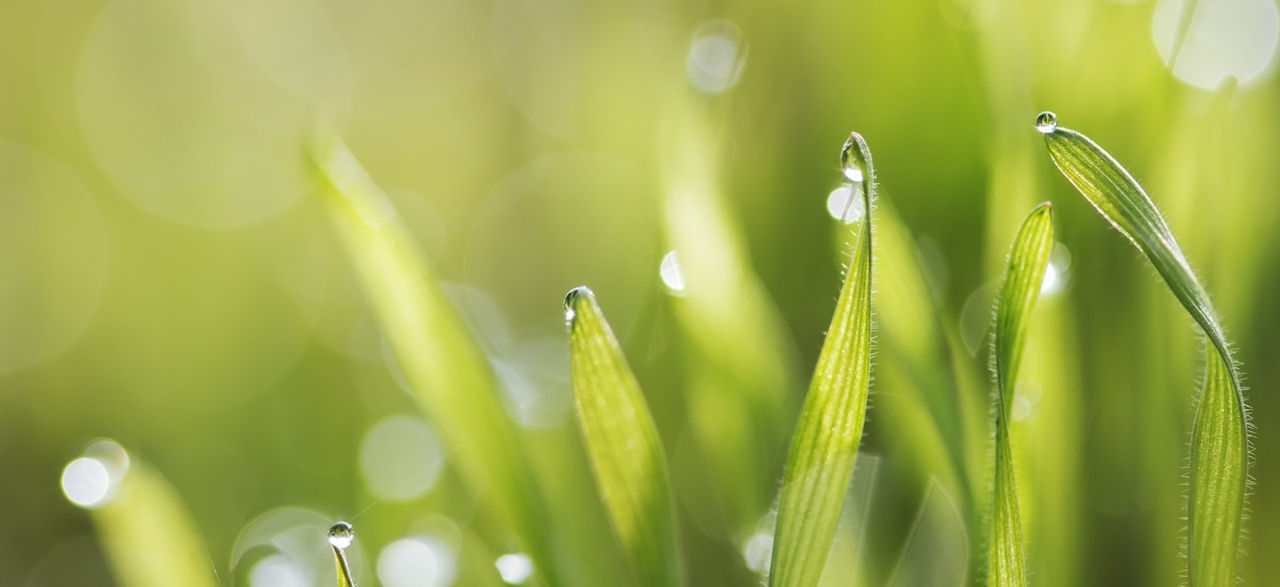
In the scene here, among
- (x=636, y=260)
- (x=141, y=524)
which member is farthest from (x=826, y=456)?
(x=636, y=260)

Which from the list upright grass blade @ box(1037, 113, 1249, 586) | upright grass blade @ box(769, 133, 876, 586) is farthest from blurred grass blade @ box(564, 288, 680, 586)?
upright grass blade @ box(1037, 113, 1249, 586)

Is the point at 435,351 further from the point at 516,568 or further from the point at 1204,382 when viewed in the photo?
the point at 1204,382

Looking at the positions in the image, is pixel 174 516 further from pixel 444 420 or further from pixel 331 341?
pixel 331 341

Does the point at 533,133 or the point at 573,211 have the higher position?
the point at 533,133

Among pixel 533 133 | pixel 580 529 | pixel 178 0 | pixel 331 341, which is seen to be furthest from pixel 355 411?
pixel 178 0

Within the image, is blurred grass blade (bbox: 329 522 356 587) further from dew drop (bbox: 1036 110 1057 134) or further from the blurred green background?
dew drop (bbox: 1036 110 1057 134)

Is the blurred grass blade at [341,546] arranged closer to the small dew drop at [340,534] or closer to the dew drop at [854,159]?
the small dew drop at [340,534]
